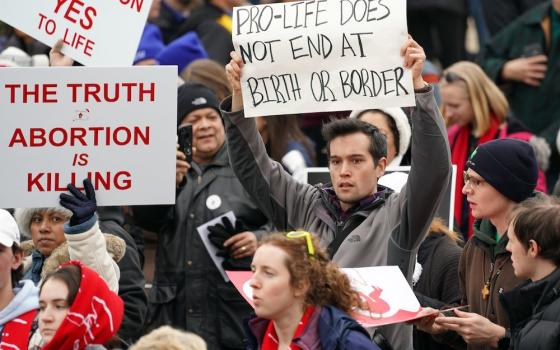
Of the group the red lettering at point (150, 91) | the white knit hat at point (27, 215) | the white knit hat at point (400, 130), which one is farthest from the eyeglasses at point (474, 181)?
the white knit hat at point (27, 215)

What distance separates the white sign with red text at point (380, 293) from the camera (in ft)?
19.9

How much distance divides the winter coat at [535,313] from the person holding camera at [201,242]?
2.59m

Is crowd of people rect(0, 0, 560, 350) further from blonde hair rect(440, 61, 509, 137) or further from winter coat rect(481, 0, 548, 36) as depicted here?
winter coat rect(481, 0, 548, 36)

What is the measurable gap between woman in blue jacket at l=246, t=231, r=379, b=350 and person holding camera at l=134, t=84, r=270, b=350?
2545mm

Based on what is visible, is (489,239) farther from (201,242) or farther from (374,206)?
(201,242)

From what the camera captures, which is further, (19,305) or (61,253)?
(61,253)

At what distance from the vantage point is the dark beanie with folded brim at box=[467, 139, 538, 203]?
271 inches

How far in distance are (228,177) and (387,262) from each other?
2.27 metres

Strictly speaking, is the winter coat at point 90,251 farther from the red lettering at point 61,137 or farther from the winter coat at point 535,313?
the winter coat at point 535,313

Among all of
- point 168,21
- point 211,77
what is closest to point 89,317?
point 211,77

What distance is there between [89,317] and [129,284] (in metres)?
1.71

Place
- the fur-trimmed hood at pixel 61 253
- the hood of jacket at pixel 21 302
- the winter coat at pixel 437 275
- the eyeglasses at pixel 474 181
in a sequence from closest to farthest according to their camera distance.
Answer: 1. the hood of jacket at pixel 21 302
2. the eyeglasses at pixel 474 181
3. the fur-trimmed hood at pixel 61 253
4. the winter coat at pixel 437 275

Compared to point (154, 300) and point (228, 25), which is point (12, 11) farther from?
point (228, 25)

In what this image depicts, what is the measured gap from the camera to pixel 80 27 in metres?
7.34
